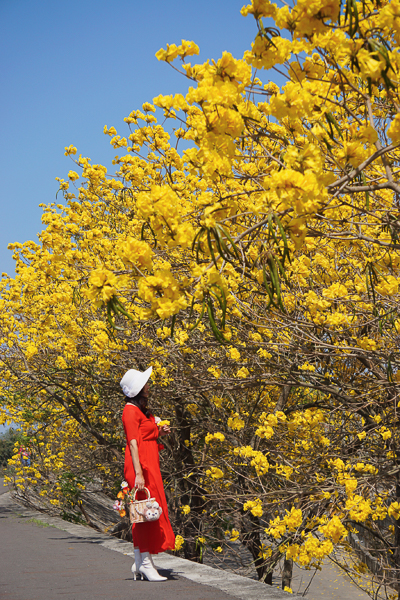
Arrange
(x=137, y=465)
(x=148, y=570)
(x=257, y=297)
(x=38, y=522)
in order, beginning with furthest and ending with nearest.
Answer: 1. (x=38, y=522)
2. (x=257, y=297)
3. (x=137, y=465)
4. (x=148, y=570)

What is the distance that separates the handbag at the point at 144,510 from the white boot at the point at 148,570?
0.24 meters

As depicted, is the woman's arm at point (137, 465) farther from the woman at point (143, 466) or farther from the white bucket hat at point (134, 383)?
the white bucket hat at point (134, 383)

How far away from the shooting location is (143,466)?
4.17m

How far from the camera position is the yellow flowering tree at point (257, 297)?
2.09 meters

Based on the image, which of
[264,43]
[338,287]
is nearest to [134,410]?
[338,287]

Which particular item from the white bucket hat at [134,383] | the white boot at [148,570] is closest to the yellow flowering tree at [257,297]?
the white bucket hat at [134,383]

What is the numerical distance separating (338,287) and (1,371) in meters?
5.64

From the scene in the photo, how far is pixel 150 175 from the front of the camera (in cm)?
686

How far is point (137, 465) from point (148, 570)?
703mm

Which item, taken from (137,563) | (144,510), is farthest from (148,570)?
(144,510)

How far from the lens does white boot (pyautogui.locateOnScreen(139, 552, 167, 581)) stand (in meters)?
3.85

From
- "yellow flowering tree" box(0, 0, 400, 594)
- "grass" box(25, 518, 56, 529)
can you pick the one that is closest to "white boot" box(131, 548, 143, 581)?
"yellow flowering tree" box(0, 0, 400, 594)

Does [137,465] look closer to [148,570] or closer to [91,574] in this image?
[148,570]

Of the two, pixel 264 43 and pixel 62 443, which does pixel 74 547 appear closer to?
pixel 62 443
